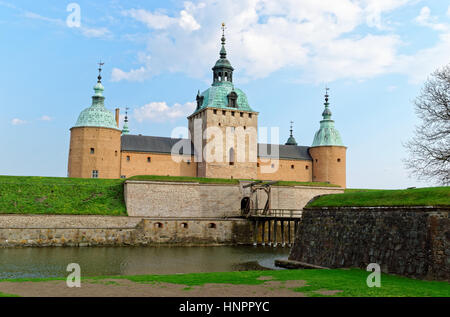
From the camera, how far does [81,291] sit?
955 centimetres

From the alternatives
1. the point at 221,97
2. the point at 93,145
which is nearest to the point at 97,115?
the point at 93,145

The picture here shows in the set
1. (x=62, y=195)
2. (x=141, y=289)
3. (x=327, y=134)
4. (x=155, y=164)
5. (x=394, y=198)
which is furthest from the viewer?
(x=327, y=134)

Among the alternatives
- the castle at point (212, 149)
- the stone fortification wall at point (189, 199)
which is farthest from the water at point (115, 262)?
the castle at point (212, 149)

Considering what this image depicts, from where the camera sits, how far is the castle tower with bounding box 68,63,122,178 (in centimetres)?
3988

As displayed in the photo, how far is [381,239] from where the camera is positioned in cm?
1449

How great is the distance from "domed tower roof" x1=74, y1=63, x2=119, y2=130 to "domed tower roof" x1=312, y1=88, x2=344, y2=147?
2603 centimetres

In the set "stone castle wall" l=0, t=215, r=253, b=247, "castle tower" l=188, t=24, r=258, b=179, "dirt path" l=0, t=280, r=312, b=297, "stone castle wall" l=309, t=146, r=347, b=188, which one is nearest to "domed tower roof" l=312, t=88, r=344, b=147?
"stone castle wall" l=309, t=146, r=347, b=188

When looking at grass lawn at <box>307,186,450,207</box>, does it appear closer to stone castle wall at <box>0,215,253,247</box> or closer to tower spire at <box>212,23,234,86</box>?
stone castle wall at <box>0,215,253,247</box>

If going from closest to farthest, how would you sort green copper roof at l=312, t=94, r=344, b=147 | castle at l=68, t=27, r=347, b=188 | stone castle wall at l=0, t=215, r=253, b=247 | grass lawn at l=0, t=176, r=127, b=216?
1. stone castle wall at l=0, t=215, r=253, b=247
2. grass lawn at l=0, t=176, r=127, b=216
3. castle at l=68, t=27, r=347, b=188
4. green copper roof at l=312, t=94, r=344, b=147

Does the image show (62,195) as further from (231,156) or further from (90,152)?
(231,156)

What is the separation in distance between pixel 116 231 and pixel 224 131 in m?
20.7
